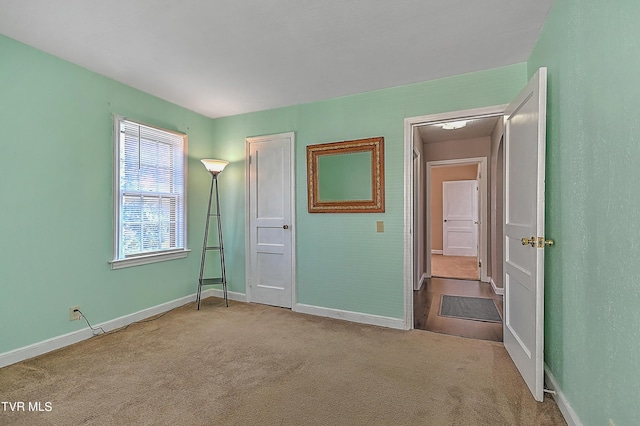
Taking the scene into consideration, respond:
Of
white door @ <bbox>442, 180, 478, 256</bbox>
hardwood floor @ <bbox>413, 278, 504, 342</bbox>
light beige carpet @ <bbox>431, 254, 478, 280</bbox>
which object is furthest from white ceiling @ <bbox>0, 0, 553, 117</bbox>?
white door @ <bbox>442, 180, 478, 256</bbox>

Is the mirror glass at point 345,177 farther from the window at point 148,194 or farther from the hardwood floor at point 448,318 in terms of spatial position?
the window at point 148,194

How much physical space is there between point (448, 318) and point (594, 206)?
240 cm

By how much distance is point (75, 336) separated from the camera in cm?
276

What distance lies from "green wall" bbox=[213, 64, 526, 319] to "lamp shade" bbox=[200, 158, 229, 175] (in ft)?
2.03

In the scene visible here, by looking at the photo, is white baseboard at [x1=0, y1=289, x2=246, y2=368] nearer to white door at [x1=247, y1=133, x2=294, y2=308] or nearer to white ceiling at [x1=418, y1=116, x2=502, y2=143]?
white door at [x1=247, y1=133, x2=294, y2=308]

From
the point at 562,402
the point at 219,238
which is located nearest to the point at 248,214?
the point at 219,238

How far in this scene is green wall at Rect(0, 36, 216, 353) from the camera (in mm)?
2359

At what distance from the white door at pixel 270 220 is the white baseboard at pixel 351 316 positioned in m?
0.25

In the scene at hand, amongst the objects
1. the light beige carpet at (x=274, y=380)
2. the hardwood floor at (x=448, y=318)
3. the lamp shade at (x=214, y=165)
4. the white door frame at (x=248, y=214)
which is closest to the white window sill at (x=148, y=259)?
the light beige carpet at (x=274, y=380)

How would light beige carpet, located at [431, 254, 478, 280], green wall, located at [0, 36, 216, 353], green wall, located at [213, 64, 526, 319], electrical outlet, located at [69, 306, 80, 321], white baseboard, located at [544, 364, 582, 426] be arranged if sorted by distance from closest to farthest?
white baseboard, located at [544, 364, 582, 426] → green wall, located at [0, 36, 216, 353] → electrical outlet, located at [69, 306, 80, 321] → green wall, located at [213, 64, 526, 319] → light beige carpet, located at [431, 254, 478, 280]

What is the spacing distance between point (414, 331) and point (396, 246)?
860 millimetres

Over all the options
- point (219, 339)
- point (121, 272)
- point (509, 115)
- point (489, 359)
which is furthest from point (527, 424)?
point (121, 272)

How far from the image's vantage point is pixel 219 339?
2879mm

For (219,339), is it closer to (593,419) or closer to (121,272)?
(121,272)
